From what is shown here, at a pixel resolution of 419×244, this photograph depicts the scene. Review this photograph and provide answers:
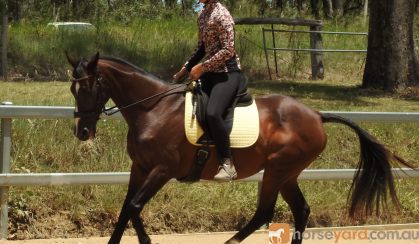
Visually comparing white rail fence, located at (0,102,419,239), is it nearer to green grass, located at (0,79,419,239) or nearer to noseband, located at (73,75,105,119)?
green grass, located at (0,79,419,239)

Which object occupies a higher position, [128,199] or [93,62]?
[93,62]

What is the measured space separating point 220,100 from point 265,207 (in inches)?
47.7

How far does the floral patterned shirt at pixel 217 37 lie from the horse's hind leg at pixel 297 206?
1351 millimetres

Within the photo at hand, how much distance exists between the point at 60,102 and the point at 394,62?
7349mm

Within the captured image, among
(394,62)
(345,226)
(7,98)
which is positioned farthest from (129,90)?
(394,62)

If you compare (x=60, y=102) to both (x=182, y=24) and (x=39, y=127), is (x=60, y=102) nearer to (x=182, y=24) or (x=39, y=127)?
(x=39, y=127)

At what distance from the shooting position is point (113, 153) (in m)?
8.78

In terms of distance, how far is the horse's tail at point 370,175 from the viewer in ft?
24.2

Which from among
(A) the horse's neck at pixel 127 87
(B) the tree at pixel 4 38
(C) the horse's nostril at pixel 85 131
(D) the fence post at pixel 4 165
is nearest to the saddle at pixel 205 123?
(A) the horse's neck at pixel 127 87

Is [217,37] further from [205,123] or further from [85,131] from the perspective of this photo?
[85,131]

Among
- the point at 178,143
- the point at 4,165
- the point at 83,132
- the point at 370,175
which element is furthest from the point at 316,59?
the point at 83,132

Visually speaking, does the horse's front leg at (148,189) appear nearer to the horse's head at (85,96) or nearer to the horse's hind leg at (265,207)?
the horse's head at (85,96)

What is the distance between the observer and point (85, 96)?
21.3 feet

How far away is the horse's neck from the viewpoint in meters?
6.68
